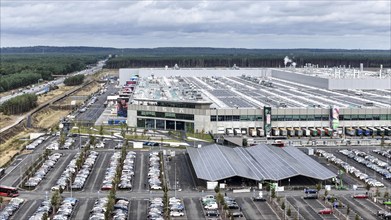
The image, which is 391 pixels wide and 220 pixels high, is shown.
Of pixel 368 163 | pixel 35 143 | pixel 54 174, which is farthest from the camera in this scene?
pixel 35 143

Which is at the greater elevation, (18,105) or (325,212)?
(18,105)

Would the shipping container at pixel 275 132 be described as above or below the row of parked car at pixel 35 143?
above

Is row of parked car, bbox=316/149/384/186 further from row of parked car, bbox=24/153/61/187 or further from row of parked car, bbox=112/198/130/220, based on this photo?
row of parked car, bbox=24/153/61/187

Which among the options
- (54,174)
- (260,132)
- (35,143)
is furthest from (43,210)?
(260,132)

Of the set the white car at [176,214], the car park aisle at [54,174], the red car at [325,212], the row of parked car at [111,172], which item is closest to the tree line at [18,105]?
the car park aisle at [54,174]

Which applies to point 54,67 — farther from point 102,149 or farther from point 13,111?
point 102,149

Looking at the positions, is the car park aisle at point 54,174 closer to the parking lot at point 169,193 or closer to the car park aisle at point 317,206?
the parking lot at point 169,193

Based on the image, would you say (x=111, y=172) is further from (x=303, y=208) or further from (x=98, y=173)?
(x=303, y=208)
